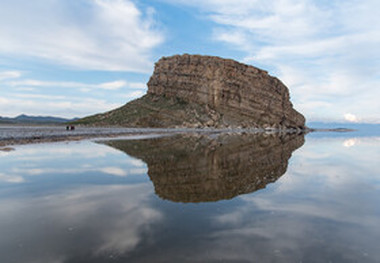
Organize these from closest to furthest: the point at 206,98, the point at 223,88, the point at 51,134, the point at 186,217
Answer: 1. the point at 186,217
2. the point at 51,134
3. the point at 206,98
4. the point at 223,88

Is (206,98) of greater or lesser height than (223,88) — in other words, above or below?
below

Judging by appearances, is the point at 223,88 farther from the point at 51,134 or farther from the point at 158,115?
the point at 51,134

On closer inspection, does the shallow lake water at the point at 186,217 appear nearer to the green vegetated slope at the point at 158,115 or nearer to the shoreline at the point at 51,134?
the shoreline at the point at 51,134

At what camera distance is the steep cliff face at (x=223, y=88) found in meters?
134

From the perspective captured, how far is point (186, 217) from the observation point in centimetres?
651

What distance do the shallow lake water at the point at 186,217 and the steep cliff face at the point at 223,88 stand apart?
116592mm

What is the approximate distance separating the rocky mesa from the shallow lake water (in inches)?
4242

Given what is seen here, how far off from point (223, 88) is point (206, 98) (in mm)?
10546

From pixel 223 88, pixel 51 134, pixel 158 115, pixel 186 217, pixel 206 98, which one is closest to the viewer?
pixel 186 217

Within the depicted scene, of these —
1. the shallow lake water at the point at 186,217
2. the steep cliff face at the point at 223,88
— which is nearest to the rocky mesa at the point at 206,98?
the steep cliff face at the point at 223,88

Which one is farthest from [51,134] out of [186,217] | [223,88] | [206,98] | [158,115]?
[223,88]

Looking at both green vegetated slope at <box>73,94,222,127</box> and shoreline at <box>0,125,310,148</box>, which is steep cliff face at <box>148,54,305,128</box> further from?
shoreline at <box>0,125,310,148</box>

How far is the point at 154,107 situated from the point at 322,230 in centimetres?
12222

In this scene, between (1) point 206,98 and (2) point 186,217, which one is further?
(1) point 206,98
